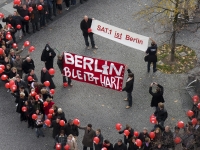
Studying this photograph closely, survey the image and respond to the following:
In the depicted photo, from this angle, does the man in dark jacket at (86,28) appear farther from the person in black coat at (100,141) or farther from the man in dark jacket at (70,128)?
the person in black coat at (100,141)

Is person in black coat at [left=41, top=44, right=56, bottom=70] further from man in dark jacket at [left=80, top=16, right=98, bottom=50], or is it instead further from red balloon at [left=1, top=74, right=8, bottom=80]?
man in dark jacket at [left=80, top=16, right=98, bottom=50]

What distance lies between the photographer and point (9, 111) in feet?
53.8

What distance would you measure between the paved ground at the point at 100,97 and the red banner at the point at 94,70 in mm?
1144

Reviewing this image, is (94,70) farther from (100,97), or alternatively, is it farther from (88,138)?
(88,138)

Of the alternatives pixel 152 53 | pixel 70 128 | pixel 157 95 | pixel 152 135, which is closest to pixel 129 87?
pixel 157 95

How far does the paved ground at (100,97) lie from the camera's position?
1550 centimetres

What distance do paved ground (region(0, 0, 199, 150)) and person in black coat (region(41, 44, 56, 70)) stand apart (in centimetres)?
66

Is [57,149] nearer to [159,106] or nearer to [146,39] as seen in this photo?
[159,106]

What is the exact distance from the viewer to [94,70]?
50.4 feet

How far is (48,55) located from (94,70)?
2.60 m

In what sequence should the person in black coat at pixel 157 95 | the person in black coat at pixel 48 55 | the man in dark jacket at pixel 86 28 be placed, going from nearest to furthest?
the person in black coat at pixel 157 95 → the person in black coat at pixel 48 55 → the man in dark jacket at pixel 86 28

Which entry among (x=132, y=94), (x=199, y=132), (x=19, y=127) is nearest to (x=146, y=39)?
(x=132, y=94)

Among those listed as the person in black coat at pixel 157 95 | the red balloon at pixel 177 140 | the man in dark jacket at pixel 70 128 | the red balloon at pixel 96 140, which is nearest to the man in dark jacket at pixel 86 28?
the person in black coat at pixel 157 95

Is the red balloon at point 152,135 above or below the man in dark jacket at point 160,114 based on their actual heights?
below
